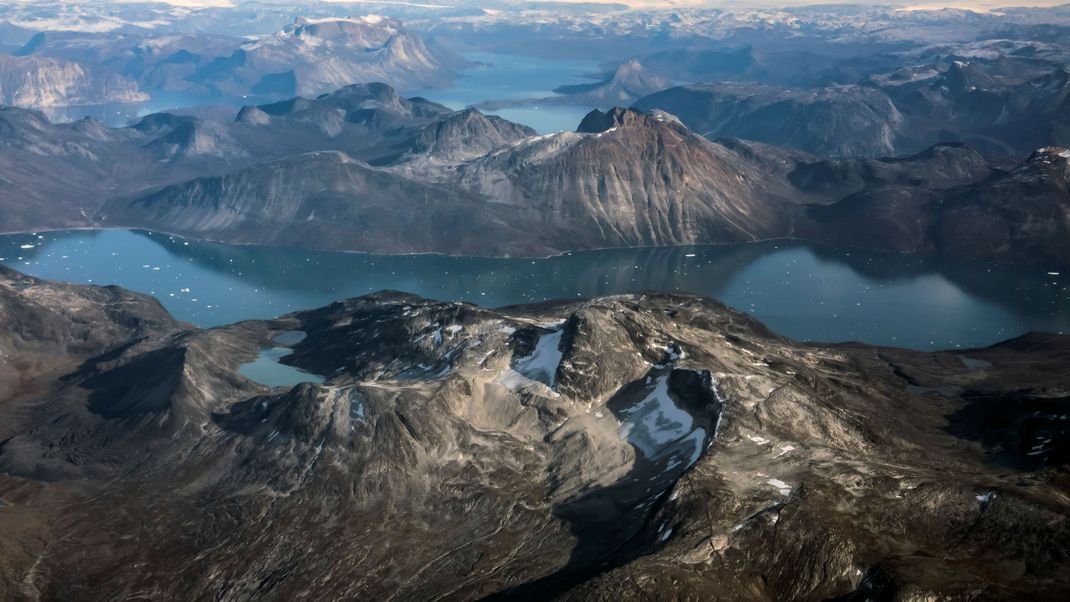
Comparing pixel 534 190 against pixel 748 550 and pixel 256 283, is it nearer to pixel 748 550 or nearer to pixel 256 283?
pixel 256 283

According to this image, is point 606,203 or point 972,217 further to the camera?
point 606,203

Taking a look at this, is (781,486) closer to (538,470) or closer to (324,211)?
(538,470)

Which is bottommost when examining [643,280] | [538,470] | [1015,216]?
[643,280]

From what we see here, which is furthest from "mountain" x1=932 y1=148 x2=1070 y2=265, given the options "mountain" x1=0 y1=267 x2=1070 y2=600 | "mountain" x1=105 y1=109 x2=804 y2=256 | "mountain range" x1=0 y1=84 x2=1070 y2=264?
"mountain" x1=0 y1=267 x2=1070 y2=600

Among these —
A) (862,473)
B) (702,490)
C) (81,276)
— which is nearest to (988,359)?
(862,473)

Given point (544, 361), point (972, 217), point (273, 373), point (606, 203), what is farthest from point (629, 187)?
point (544, 361)

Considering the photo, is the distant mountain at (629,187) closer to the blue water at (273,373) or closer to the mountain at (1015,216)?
the mountain at (1015,216)

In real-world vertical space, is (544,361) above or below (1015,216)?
above

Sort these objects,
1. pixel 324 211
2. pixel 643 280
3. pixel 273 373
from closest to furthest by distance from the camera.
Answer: pixel 273 373 < pixel 643 280 < pixel 324 211
